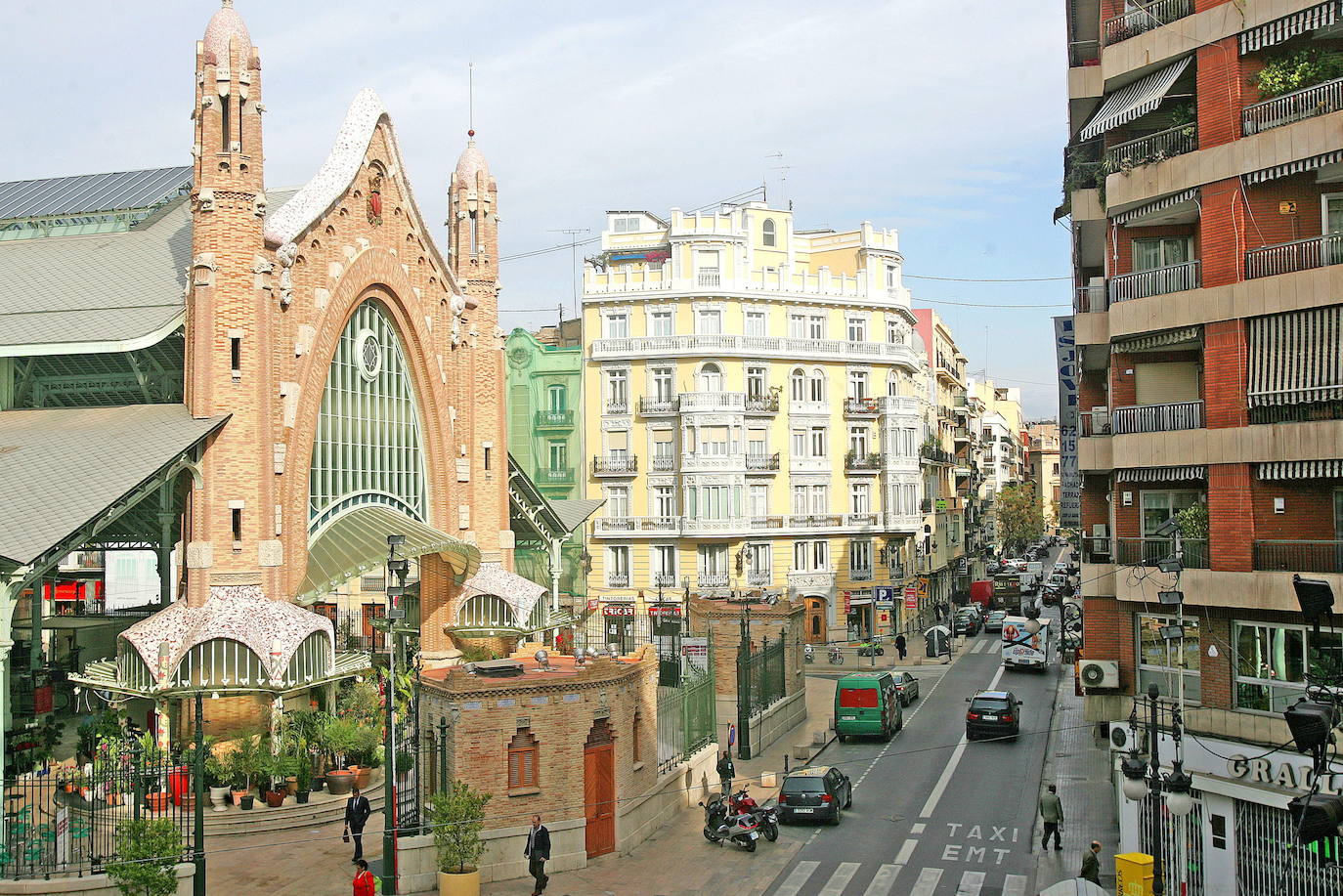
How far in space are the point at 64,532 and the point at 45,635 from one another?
81.4 feet

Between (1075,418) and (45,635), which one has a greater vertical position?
(1075,418)

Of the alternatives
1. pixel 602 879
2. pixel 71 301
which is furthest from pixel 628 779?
pixel 71 301

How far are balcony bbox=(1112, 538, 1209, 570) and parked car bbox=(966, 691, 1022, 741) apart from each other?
11638mm

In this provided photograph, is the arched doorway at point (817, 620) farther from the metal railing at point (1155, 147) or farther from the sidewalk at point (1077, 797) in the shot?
the metal railing at point (1155, 147)

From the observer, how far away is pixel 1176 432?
23.5 metres

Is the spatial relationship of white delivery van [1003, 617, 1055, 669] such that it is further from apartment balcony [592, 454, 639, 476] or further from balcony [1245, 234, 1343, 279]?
balcony [1245, 234, 1343, 279]

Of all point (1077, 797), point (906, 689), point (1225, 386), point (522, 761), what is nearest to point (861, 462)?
point (906, 689)

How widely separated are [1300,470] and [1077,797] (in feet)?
38.2

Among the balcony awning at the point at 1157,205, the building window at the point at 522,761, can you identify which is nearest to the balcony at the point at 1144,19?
the balcony awning at the point at 1157,205

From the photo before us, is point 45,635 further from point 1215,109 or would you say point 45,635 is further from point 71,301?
point 1215,109

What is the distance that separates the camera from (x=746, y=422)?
60406 millimetres

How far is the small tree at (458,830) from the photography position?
69.8ft

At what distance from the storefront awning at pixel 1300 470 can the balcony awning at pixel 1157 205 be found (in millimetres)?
5424

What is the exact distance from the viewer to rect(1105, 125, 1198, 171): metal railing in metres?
23.7
